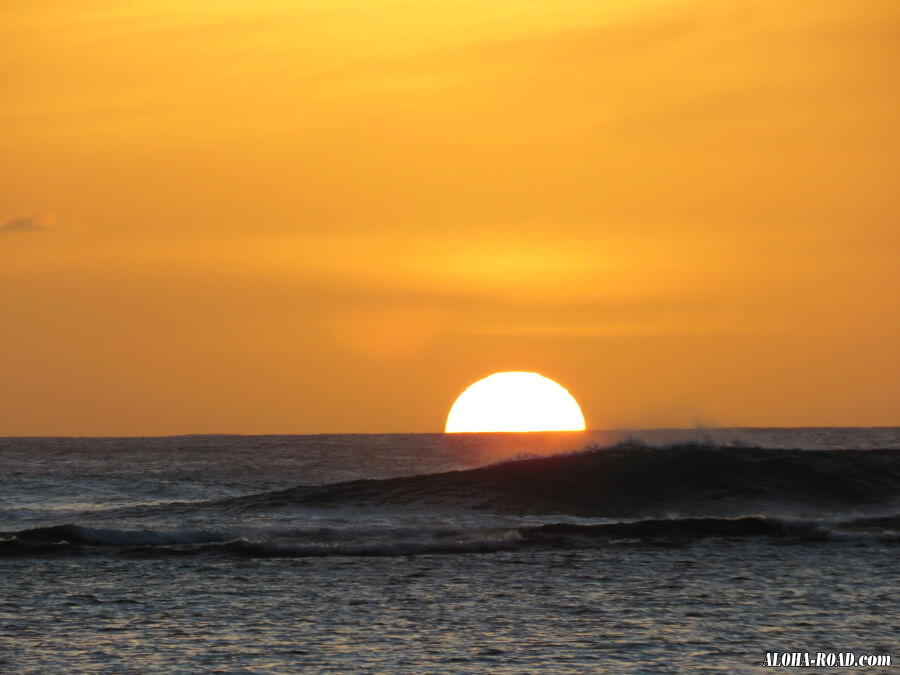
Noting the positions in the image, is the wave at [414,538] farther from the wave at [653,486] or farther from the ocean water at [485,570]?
the wave at [653,486]

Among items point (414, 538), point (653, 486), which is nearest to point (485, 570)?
point (414, 538)

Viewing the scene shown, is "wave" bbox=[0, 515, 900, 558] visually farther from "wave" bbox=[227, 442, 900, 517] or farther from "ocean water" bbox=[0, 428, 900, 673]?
"wave" bbox=[227, 442, 900, 517]

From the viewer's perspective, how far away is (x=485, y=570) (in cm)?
2506

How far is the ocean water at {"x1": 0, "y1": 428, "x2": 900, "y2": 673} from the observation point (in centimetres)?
1702

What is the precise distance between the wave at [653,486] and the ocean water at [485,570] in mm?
144

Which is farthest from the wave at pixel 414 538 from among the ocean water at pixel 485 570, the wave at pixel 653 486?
the wave at pixel 653 486

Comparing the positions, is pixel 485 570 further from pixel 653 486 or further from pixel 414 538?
pixel 653 486

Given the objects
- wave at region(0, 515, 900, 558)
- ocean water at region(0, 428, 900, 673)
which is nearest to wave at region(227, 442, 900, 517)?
ocean water at region(0, 428, 900, 673)

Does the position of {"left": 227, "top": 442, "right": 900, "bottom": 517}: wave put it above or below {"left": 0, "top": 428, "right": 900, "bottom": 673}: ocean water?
above

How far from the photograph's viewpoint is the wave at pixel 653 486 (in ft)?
129

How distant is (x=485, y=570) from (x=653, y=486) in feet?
61.5

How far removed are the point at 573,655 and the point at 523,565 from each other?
916 cm

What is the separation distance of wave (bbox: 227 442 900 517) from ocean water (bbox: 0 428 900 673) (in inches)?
5.7

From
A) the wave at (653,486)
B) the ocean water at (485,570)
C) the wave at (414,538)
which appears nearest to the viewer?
the ocean water at (485,570)
